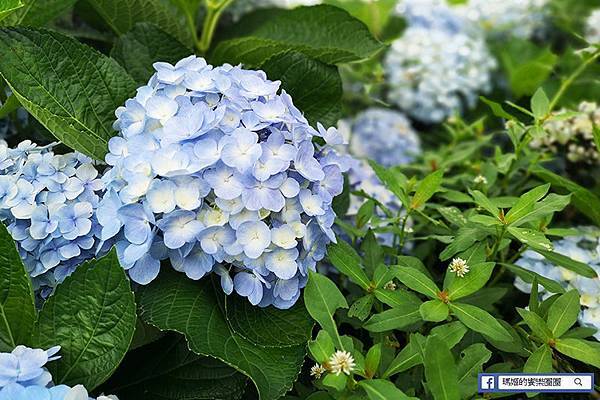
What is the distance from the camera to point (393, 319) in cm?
92

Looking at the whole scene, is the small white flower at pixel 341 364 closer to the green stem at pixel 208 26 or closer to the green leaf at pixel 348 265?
the green leaf at pixel 348 265

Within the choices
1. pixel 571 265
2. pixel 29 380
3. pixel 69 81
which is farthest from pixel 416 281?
pixel 69 81

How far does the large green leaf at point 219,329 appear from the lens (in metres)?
0.92

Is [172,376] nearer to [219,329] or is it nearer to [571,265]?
[219,329]

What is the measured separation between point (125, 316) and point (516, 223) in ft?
1.68

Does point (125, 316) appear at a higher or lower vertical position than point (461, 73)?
higher

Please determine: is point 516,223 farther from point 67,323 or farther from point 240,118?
point 67,323

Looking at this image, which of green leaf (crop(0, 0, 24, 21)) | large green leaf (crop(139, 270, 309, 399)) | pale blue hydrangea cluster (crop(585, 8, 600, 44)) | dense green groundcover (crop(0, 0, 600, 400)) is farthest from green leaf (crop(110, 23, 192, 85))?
pale blue hydrangea cluster (crop(585, 8, 600, 44))

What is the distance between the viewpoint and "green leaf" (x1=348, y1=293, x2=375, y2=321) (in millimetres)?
957

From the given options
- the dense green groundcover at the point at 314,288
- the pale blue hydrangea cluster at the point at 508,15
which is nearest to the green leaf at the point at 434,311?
the dense green groundcover at the point at 314,288

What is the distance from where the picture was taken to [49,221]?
99cm

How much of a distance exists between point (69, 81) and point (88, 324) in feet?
1.28

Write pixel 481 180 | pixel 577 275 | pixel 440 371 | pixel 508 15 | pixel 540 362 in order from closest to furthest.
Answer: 1. pixel 440 371
2. pixel 540 362
3. pixel 577 275
4. pixel 481 180
5. pixel 508 15

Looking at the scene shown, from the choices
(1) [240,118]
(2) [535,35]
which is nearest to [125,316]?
(1) [240,118]
